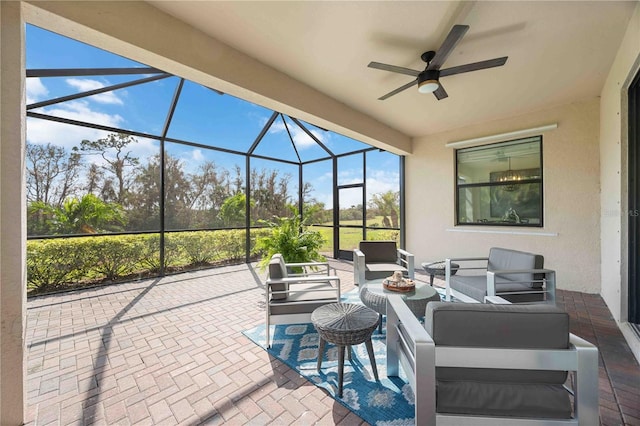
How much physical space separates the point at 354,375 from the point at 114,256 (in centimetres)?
488

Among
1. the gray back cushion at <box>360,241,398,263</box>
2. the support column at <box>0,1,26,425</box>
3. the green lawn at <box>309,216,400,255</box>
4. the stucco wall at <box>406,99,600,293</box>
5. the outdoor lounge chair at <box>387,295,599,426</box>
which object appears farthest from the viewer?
the green lawn at <box>309,216,400,255</box>

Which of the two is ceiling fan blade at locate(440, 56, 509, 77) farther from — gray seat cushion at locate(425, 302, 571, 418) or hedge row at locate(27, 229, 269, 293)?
hedge row at locate(27, 229, 269, 293)

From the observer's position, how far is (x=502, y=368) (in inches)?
46.4

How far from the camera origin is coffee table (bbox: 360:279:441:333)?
245cm

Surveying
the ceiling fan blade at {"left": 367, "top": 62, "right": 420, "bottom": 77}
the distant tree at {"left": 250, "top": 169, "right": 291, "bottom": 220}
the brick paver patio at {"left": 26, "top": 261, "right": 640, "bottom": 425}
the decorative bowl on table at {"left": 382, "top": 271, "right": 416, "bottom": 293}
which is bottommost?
the brick paver patio at {"left": 26, "top": 261, "right": 640, "bottom": 425}

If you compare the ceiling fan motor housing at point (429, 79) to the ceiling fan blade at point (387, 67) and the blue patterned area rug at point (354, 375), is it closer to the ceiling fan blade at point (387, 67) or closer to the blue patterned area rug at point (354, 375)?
the ceiling fan blade at point (387, 67)

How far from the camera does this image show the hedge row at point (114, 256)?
156 inches

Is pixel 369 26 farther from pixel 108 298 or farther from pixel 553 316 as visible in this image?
pixel 108 298

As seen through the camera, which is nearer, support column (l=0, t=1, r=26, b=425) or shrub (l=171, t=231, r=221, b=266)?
support column (l=0, t=1, r=26, b=425)

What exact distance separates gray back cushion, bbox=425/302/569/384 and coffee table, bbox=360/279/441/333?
1.10 meters

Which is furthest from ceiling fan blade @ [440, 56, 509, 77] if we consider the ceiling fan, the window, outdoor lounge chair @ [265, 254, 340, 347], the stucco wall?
the window

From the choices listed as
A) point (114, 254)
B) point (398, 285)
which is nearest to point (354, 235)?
point (398, 285)

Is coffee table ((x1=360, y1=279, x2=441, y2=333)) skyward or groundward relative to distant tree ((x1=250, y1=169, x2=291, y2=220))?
groundward

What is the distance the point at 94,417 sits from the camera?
167 centimetres
